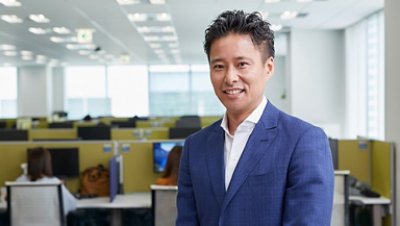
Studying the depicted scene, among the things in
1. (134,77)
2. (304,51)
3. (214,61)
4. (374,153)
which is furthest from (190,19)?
(134,77)

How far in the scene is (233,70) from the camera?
1.10 metres

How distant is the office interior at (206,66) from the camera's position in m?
4.55

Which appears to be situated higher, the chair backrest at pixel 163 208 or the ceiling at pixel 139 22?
the ceiling at pixel 139 22

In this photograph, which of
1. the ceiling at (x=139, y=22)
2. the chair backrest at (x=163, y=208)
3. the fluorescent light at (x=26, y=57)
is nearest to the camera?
the chair backrest at (x=163, y=208)

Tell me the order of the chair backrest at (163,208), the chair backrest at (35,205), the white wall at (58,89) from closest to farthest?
1. the chair backrest at (163,208)
2. the chair backrest at (35,205)
3. the white wall at (58,89)

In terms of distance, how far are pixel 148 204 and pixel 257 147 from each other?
3048 millimetres

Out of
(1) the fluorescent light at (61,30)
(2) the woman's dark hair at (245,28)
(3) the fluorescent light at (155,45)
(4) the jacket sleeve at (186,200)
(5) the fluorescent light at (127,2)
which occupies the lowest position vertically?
(4) the jacket sleeve at (186,200)

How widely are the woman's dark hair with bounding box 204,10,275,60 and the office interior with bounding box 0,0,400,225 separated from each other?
1.38 metres

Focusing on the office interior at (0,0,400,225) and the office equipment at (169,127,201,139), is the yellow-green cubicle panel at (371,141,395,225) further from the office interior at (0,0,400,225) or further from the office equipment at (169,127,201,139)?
the office equipment at (169,127,201,139)

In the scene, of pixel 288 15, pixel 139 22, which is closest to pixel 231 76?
pixel 288 15

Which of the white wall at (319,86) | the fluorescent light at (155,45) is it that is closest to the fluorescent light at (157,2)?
the white wall at (319,86)

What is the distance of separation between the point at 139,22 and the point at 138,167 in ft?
15.2

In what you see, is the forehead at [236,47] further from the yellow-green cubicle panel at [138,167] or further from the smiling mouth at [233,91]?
the yellow-green cubicle panel at [138,167]

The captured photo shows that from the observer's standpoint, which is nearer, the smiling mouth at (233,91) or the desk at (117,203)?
the smiling mouth at (233,91)
